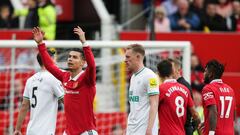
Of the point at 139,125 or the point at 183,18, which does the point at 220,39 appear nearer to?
the point at 183,18

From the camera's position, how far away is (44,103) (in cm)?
1346

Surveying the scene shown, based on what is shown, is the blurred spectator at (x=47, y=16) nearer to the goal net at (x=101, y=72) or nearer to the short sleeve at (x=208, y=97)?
the goal net at (x=101, y=72)

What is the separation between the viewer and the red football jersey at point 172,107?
1284cm

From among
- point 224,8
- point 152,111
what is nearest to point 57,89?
point 152,111

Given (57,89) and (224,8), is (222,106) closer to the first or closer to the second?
(57,89)

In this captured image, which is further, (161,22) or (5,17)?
(161,22)

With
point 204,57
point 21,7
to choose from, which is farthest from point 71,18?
point 204,57

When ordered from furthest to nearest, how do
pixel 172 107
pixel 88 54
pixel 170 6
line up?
pixel 170 6 < pixel 172 107 < pixel 88 54

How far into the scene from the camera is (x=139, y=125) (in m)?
12.5

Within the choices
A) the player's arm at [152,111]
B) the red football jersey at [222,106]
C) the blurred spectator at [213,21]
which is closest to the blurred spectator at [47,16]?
the blurred spectator at [213,21]

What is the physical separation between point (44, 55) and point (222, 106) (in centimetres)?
253

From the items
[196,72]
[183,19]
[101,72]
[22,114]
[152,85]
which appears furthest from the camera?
[183,19]

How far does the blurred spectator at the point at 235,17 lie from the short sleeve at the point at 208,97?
8181 mm

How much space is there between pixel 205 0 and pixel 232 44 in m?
1.45
